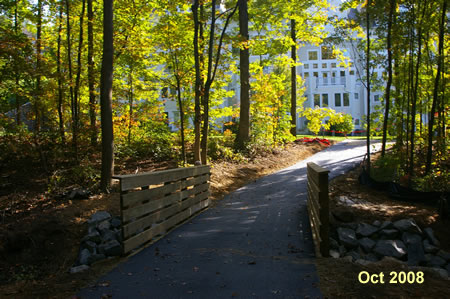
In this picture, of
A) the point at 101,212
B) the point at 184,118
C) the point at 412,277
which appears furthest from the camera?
the point at 184,118

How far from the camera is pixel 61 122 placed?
11.5m

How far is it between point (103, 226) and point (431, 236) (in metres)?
6.02

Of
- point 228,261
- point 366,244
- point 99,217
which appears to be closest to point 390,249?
point 366,244

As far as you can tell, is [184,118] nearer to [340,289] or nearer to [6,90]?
[6,90]

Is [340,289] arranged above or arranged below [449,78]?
below

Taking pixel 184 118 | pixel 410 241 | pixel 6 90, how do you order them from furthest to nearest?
1. pixel 184 118
2. pixel 6 90
3. pixel 410 241

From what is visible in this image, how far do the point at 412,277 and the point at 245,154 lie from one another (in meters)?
11.9

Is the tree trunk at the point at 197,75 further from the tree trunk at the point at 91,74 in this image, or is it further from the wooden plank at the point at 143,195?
the wooden plank at the point at 143,195

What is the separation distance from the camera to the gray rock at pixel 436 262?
5715mm

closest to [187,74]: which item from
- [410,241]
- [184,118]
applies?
[184,118]

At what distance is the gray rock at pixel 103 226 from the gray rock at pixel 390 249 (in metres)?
4.75

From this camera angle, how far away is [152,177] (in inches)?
209

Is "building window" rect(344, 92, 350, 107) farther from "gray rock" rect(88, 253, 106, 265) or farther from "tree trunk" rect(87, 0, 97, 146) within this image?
"gray rock" rect(88, 253, 106, 265)

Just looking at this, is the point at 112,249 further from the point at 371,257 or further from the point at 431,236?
the point at 431,236
